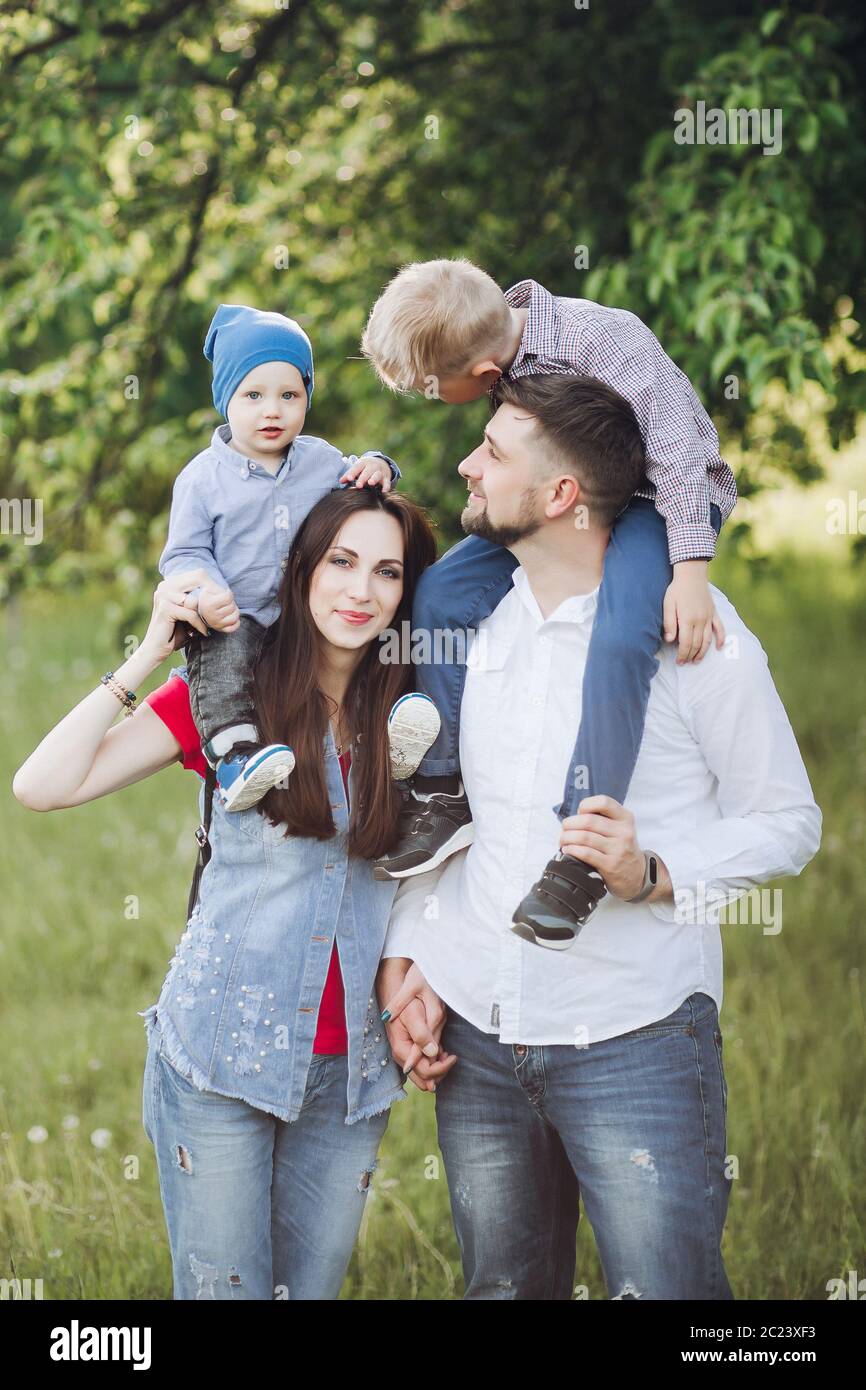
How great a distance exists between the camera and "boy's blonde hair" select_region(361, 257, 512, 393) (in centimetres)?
Answer: 235

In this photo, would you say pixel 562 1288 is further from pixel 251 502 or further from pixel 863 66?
pixel 863 66

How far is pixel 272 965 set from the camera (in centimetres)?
219

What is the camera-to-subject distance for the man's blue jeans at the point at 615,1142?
208cm

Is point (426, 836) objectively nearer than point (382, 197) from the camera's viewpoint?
Yes

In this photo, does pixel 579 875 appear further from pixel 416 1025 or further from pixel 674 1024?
pixel 416 1025

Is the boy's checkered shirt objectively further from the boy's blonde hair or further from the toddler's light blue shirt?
the toddler's light blue shirt

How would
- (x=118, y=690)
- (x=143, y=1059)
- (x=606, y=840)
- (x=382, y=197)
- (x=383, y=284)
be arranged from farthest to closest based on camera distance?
(x=382, y=197) → (x=383, y=284) → (x=143, y=1059) → (x=118, y=690) → (x=606, y=840)

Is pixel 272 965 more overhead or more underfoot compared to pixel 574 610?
more underfoot

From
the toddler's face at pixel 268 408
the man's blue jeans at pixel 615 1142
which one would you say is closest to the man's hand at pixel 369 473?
the toddler's face at pixel 268 408

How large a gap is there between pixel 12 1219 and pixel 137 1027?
47.7 inches

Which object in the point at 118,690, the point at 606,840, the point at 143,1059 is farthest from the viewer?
the point at 143,1059

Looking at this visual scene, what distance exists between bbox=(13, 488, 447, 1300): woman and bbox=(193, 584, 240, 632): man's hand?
0.11 feet

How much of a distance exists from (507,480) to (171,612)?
1.95 ft

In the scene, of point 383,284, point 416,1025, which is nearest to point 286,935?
point 416,1025
